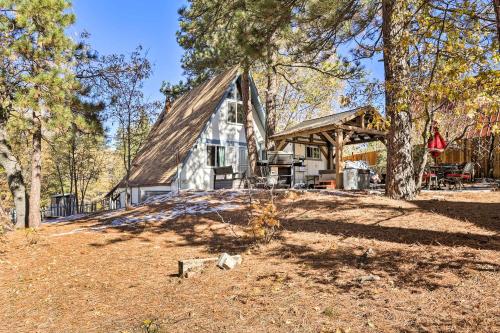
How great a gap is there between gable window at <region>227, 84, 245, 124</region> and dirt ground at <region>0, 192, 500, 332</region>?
1259 cm

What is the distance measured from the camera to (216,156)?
20.3 metres

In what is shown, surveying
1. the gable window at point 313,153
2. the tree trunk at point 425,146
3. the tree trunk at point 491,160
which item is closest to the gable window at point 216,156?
the gable window at point 313,153

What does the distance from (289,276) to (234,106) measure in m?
17.0

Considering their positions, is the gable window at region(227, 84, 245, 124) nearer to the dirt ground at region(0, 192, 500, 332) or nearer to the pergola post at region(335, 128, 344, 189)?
the pergola post at region(335, 128, 344, 189)

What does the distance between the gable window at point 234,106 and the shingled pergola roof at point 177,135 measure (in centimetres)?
72

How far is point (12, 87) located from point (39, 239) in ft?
16.9

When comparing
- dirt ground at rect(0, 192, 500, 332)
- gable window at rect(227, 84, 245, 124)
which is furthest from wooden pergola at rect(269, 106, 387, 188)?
dirt ground at rect(0, 192, 500, 332)

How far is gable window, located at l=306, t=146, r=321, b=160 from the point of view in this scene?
25.1 meters

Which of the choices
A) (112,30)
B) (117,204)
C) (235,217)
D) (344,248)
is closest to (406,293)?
(344,248)

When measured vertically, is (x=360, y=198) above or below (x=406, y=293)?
above

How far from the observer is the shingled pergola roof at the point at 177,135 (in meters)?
19.4

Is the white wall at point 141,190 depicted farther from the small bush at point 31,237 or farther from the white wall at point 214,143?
the small bush at point 31,237

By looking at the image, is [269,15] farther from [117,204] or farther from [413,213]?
[117,204]

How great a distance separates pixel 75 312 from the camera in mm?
4941
